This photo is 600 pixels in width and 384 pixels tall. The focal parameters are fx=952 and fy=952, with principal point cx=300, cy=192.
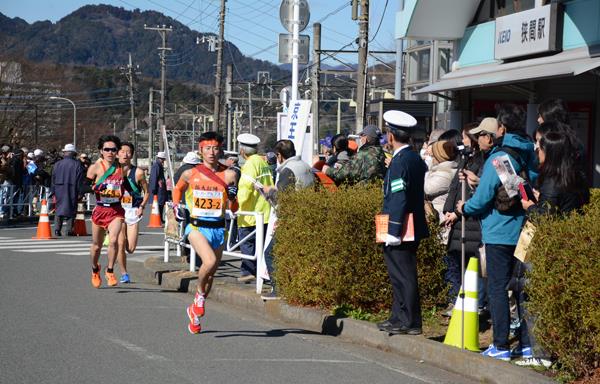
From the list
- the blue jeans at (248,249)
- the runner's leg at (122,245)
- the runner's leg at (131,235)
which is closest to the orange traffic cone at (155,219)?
the runner's leg at (131,235)

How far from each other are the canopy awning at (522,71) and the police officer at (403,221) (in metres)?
6.06

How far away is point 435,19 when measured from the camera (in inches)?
822

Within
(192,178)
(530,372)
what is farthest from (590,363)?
(192,178)

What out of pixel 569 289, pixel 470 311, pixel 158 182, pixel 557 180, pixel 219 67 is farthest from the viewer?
pixel 219 67

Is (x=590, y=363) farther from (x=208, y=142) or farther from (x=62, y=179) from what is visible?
(x=62, y=179)

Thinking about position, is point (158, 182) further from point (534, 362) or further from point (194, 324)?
point (534, 362)

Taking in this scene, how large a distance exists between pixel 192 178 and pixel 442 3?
38.8ft

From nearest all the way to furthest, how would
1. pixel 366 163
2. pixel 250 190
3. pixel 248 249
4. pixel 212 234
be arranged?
1. pixel 212 234
2. pixel 366 163
3. pixel 250 190
4. pixel 248 249

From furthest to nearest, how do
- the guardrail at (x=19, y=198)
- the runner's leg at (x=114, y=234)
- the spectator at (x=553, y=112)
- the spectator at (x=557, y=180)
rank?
the guardrail at (x=19, y=198)
the runner's leg at (x=114, y=234)
the spectator at (x=553, y=112)
the spectator at (x=557, y=180)

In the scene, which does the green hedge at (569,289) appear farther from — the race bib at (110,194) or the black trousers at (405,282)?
the race bib at (110,194)

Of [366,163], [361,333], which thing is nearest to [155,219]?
[366,163]

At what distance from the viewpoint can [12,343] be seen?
343 inches

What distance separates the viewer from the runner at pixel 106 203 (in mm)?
13281

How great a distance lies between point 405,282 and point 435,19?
13.1 metres
